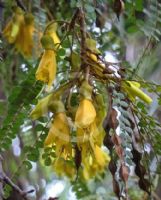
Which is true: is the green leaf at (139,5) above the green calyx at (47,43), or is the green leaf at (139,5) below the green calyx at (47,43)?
above

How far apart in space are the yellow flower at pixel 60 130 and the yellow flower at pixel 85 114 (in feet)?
0.08

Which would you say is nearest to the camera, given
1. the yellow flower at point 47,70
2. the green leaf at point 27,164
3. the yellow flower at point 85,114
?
the yellow flower at point 85,114

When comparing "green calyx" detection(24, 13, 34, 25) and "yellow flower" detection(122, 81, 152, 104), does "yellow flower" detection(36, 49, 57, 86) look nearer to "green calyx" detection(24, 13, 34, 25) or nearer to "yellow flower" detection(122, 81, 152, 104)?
"yellow flower" detection(122, 81, 152, 104)

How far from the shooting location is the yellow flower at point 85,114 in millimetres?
747

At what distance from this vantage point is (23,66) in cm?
148

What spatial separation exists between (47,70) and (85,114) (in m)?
0.13

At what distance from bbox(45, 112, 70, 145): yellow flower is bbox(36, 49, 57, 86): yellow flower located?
0.08 meters

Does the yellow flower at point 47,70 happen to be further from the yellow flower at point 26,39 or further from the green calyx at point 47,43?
the yellow flower at point 26,39

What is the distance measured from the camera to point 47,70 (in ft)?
2.78

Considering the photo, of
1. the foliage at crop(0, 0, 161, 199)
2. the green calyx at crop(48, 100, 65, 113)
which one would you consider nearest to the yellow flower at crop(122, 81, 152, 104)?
the foliage at crop(0, 0, 161, 199)

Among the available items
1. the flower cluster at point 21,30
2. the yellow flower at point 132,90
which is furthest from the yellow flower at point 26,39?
the yellow flower at point 132,90

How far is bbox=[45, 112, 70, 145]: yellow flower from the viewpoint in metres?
0.78

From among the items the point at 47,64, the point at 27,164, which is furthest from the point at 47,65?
the point at 27,164

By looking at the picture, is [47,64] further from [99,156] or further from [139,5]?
[139,5]
